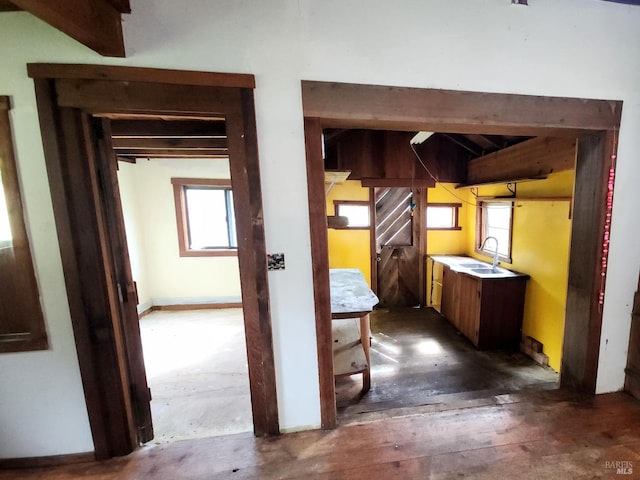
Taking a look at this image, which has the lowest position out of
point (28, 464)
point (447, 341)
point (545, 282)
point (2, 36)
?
point (447, 341)

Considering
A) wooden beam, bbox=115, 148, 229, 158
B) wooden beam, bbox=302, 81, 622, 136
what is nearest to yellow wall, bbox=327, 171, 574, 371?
wooden beam, bbox=302, 81, 622, 136

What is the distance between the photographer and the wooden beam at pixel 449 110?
125cm

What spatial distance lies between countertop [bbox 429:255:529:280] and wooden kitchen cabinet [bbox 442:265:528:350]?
54 mm

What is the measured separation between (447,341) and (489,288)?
985mm

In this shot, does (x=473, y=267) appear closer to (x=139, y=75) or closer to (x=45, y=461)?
(x=139, y=75)

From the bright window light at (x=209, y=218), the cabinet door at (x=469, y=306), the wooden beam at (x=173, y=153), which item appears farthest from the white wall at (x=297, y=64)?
the bright window light at (x=209, y=218)

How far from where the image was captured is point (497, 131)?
151cm

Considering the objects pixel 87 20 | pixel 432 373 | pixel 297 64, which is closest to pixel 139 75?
pixel 87 20

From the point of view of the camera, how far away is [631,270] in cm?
157

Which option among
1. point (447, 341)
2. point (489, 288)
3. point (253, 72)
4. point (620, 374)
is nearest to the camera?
point (253, 72)

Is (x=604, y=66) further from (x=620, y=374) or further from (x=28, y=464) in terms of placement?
(x=28, y=464)

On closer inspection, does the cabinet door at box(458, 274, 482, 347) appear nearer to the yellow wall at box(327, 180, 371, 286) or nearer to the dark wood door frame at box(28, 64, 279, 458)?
the yellow wall at box(327, 180, 371, 286)

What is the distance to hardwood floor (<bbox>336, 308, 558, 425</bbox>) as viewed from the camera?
7.64 ft


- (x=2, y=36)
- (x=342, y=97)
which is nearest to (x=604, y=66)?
(x=342, y=97)
